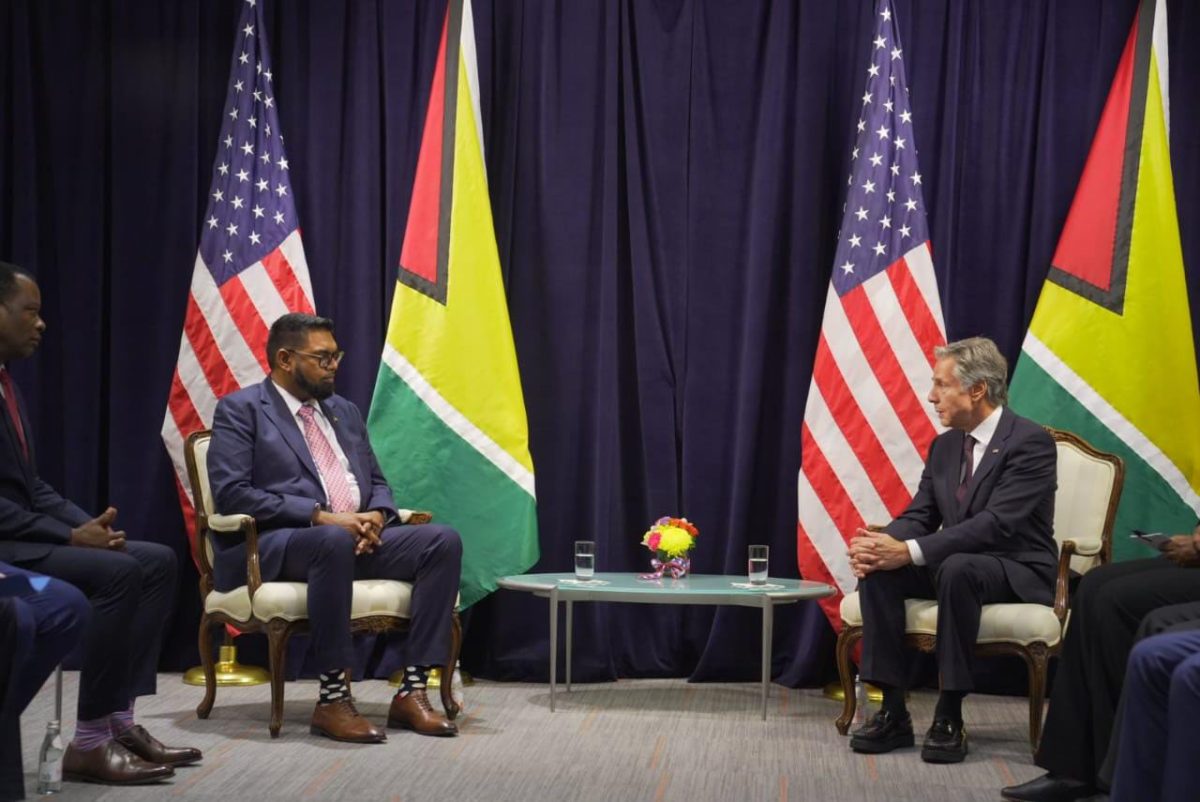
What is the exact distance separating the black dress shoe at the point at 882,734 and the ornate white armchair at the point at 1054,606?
0.79 feet

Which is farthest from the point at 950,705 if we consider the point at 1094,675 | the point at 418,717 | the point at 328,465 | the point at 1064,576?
the point at 328,465

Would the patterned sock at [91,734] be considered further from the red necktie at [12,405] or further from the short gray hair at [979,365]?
the short gray hair at [979,365]

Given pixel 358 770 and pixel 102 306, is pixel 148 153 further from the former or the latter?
pixel 358 770

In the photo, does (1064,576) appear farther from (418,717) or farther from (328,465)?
(328,465)

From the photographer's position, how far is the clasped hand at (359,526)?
471 cm

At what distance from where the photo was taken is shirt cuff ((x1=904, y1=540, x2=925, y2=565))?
4543 mm

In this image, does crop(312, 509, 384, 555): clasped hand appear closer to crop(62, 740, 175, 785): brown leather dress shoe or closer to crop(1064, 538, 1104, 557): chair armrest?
crop(62, 740, 175, 785): brown leather dress shoe

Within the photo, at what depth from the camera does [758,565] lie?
5.17 metres

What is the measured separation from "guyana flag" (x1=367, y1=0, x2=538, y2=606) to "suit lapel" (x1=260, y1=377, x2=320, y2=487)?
74 centimetres

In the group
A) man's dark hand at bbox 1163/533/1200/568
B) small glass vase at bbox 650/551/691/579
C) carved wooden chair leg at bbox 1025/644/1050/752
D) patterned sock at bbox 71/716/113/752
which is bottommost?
patterned sock at bbox 71/716/113/752

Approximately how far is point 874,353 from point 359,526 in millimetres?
2083

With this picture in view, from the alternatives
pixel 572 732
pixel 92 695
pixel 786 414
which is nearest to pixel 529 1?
pixel 786 414

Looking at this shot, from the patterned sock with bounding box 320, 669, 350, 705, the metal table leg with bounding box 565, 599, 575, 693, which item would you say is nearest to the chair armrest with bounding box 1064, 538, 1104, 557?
the metal table leg with bounding box 565, 599, 575, 693

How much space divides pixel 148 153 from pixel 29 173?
0.50m
